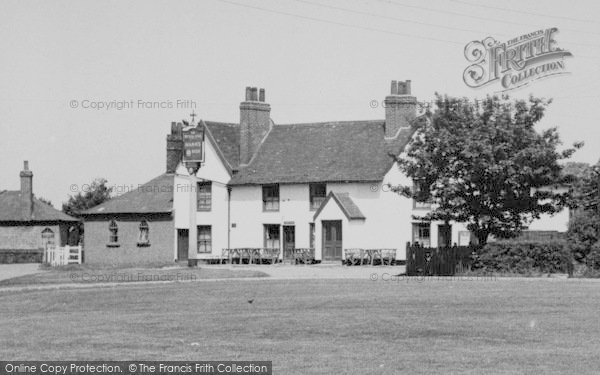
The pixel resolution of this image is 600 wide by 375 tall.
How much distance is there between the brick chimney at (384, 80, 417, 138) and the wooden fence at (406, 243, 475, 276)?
17934 millimetres

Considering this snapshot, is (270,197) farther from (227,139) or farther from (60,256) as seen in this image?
(60,256)

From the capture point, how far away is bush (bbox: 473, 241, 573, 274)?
3662 cm

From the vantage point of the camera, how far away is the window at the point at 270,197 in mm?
60281

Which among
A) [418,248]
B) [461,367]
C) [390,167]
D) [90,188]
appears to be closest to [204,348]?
[461,367]

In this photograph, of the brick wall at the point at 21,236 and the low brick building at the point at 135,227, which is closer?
the low brick building at the point at 135,227

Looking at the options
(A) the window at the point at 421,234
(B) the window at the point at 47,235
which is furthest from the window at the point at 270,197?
(B) the window at the point at 47,235

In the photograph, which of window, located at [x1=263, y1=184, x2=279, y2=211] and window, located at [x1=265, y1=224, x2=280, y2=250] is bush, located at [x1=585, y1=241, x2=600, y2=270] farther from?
window, located at [x1=263, y1=184, x2=279, y2=211]

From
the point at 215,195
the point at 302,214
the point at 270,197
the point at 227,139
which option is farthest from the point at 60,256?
the point at 302,214

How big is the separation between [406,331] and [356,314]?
304 cm

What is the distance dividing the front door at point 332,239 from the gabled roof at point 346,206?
74cm

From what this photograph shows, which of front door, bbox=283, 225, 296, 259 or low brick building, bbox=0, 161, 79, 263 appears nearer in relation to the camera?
front door, bbox=283, 225, 296, 259

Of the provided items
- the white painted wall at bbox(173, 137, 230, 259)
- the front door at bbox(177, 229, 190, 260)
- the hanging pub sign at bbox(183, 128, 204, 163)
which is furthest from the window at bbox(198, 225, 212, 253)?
the hanging pub sign at bbox(183, 128, 204, 163)

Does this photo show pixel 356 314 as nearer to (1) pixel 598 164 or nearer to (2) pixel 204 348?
(2) pixel 204 348

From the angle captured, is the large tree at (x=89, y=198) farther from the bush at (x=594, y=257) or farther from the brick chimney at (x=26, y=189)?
the bush at (x=594, y=257)
